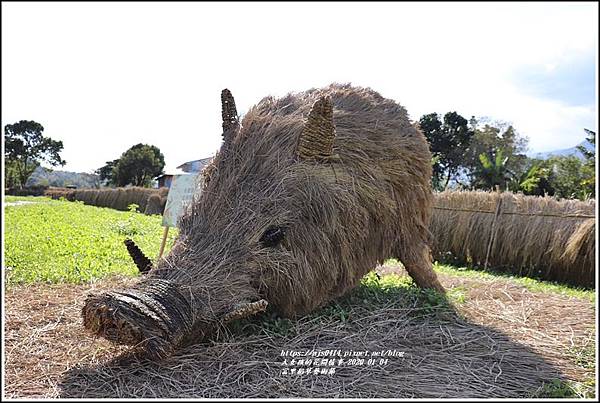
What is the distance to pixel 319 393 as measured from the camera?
3.39 meters

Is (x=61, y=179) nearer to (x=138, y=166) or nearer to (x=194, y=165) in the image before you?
(x=138, y=166)

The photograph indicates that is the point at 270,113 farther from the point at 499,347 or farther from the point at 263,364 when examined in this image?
the point at 499,347

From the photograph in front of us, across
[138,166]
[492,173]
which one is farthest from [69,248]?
[138,166]

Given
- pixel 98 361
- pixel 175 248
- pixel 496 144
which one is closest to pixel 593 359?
pixel 175 248

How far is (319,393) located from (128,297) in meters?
1.43

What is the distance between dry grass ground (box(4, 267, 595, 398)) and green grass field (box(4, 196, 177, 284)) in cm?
93

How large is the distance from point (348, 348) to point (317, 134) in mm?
1964

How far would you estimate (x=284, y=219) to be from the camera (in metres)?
4.46

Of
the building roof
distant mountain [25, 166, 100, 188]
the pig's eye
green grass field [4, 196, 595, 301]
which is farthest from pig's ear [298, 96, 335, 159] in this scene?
distant mountain [25, 166, 100, 188]

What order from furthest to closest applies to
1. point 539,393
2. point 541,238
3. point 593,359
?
point 541,238, point 593,359, point 539,393

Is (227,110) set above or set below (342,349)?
above

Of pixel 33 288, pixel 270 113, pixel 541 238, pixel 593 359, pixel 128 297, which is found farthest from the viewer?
pixel 541 238

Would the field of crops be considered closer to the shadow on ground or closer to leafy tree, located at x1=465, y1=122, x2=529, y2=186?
the shadow on ground

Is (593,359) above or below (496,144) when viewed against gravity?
below
